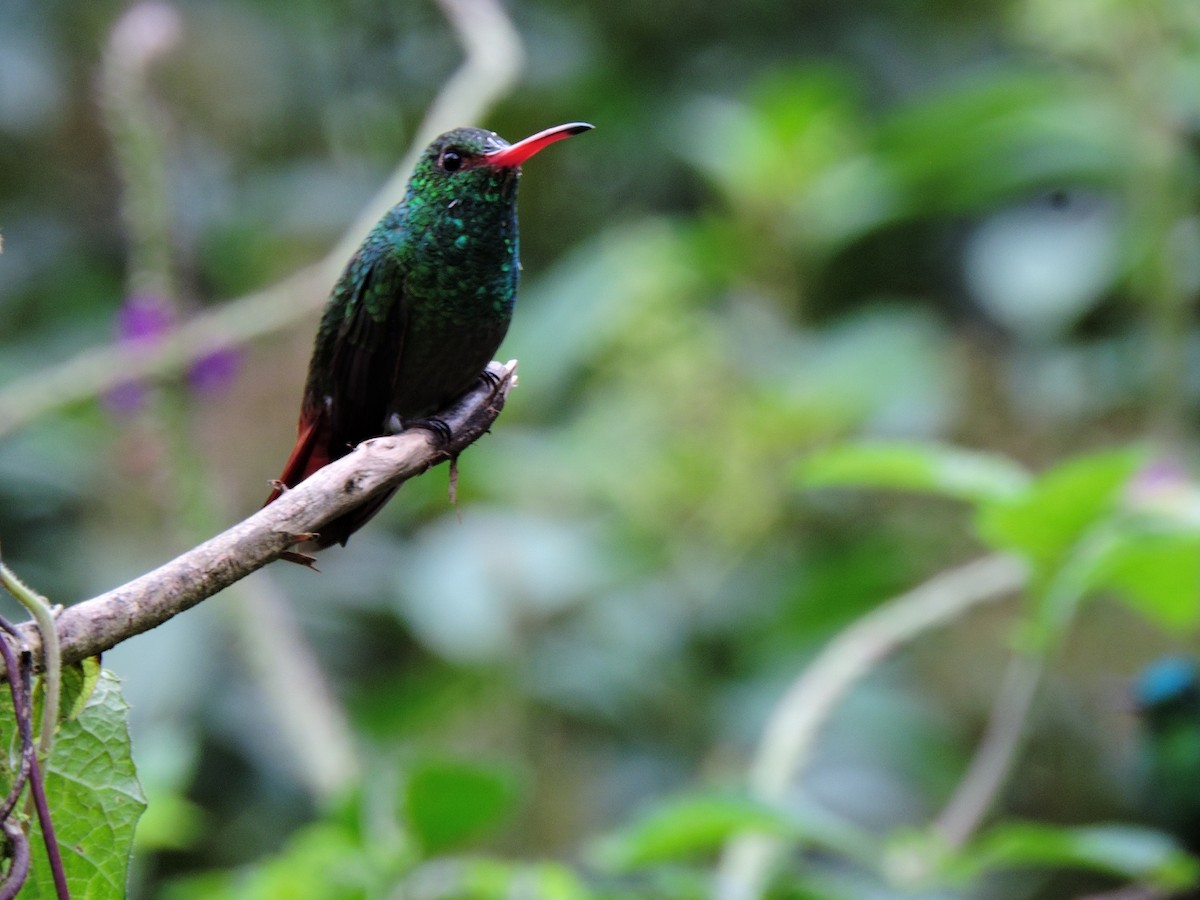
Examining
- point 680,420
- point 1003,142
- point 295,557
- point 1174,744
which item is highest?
point 1003,142

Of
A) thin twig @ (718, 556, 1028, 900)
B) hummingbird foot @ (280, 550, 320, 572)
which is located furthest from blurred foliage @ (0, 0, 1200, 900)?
hummingbird foot @ (280, 550, 320, 572)

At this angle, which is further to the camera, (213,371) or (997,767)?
(213,371)

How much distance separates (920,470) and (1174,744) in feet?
7.15

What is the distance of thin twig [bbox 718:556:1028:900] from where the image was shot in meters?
2.38

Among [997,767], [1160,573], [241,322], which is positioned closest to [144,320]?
[241,322]

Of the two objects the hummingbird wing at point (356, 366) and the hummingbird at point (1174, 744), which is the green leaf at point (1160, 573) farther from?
the hummingbird at point (1174, 744)

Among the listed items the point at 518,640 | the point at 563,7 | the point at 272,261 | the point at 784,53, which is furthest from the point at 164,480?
the point at 784,53

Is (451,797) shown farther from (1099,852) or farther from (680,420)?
(680,420)

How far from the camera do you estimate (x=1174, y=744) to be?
3.97 meters

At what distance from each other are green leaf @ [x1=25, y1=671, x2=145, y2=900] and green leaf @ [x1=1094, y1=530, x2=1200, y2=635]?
164cm

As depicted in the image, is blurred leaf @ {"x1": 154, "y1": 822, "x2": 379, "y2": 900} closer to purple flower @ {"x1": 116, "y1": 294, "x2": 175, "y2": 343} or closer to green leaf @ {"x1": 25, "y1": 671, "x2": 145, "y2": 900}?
purple flower @ {"x1": 116, "y1": 294, "x2": 175, "y2": 343}

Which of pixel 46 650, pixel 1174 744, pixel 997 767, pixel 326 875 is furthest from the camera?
pixel 1174 744

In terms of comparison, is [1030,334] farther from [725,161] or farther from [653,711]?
[653,711]

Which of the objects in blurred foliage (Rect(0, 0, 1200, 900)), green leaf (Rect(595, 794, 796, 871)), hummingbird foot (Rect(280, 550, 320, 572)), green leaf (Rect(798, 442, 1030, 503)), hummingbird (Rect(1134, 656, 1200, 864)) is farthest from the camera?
hummingbird (Rect(1134, 656, 1200, 864))
